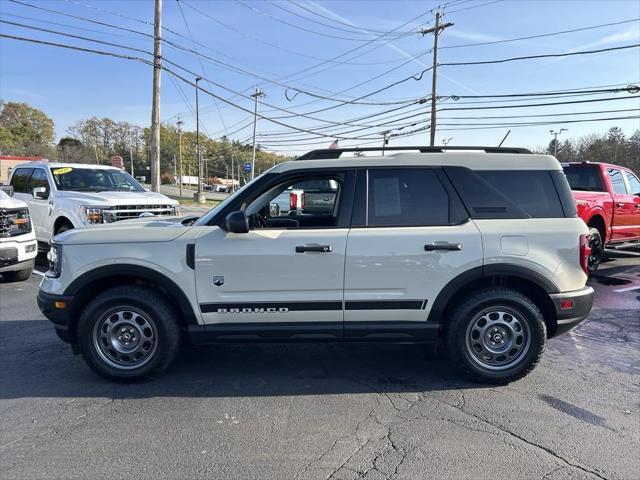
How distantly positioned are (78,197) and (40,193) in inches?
39.7

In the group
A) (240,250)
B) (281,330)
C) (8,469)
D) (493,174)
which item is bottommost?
(8,469)

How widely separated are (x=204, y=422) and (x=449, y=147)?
3.06 m

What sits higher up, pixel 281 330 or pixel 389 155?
pixel 389 155

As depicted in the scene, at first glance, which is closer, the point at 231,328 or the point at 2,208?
the point at 231,328

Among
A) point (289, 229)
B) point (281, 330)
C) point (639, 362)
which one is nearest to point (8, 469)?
point (281, 330)

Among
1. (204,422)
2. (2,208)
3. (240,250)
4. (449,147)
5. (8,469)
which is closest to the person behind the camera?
(8,469)

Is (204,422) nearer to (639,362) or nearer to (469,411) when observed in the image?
(469,411)

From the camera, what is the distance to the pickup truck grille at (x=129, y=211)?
327 inches

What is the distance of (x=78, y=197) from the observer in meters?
8.66

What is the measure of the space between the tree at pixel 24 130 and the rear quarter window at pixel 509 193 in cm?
9841

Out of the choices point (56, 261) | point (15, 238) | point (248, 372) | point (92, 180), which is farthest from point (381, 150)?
point (92, 180)

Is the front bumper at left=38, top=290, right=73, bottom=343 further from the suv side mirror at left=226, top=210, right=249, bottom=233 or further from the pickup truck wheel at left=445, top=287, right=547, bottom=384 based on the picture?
the pickup truck wheel at left=445, top=287, right=547, bottom=384

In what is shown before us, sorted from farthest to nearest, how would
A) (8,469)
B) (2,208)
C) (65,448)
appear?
(2,208), (65,448), (8,469)

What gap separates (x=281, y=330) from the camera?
3938 millimetres
